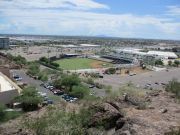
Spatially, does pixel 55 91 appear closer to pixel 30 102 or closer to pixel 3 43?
pixel 30 102

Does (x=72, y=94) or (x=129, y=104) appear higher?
(x=129, y=104)

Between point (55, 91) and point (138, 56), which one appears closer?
point (55, 91)

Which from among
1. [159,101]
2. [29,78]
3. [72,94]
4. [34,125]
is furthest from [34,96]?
[29,78]

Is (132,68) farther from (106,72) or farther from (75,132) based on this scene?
(75,132)

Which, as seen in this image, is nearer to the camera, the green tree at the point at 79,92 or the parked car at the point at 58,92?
the green tree at the point at 79,92

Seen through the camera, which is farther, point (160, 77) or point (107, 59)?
point (107, 59)

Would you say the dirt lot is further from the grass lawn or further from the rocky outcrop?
the rocky outcrop

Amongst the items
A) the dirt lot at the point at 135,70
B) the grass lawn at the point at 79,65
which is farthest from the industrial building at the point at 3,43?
the dirt lot at the point at 135,70

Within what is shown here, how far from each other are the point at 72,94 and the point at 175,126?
30001 millimetres

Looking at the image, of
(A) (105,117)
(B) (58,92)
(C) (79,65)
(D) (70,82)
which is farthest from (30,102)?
(C) (79,65)

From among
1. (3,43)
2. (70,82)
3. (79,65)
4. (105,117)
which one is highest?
(105,117)

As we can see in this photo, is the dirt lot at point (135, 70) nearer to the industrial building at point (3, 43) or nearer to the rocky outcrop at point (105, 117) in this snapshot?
the rocky outcrop at point (105, 117)

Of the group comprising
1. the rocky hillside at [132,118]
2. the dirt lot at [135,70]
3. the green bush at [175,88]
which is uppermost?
the rocky hillside at [132,118]

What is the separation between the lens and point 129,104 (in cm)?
2062
